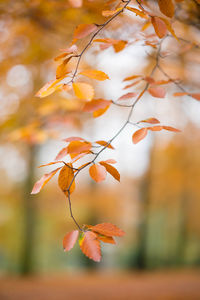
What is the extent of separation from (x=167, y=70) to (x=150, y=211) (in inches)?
226

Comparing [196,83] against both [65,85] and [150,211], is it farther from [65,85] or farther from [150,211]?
[150,211]

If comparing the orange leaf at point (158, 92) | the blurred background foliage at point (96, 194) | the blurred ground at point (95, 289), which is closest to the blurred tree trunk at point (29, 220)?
the blurred background foliage at point (96, 194)

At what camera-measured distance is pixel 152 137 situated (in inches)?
333

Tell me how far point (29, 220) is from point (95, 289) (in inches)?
113

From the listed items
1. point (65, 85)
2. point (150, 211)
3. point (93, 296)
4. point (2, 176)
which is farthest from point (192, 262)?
point (65, 85)

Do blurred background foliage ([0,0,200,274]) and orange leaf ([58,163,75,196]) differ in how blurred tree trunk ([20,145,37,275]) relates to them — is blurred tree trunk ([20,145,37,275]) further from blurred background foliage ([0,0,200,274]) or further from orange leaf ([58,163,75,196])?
orange leaf ([58,163,75,196])

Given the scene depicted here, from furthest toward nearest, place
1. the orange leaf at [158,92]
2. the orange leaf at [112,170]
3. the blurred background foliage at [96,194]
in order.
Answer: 1. the blurred background foliage at [96,194]
2. the orange leaf at [158,92]
3. the orange leaf at [112,170]

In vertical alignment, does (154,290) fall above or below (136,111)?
below

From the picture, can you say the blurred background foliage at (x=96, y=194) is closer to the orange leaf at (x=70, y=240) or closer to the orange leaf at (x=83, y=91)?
the orange leaf at (x=83, y=91)

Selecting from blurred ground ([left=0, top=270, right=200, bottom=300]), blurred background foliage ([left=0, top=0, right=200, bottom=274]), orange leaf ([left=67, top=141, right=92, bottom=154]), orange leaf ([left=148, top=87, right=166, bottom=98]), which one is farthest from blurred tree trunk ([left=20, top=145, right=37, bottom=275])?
orange leaf ([left=67, top=141, right=92, bottom=154])

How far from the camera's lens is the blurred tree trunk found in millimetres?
7082

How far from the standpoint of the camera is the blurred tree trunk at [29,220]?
7.08 meters

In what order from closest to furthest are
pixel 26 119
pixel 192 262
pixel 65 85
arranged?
1. pixel 65 85
2. pixel 26 119
3. pixel 192 262

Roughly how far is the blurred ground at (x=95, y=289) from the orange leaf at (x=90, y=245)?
5.39 metres
